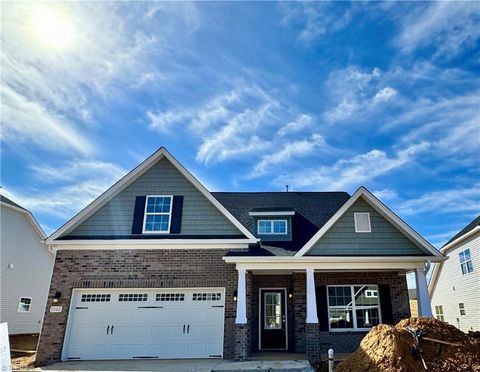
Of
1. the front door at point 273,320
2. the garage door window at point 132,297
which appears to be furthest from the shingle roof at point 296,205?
the garage door window at point 132,297

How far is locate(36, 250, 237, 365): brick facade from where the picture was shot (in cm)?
1180

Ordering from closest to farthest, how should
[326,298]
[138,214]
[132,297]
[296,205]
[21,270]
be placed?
[132,297]
[138,214]
[326,298]
[296,205]
[21,270]

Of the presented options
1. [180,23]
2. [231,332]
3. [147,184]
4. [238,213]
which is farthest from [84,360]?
[180,23]

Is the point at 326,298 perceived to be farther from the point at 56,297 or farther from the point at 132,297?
the point at 56,297

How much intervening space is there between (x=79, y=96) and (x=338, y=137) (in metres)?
9.89

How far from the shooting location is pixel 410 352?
7.01m

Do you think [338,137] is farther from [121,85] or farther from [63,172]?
[63,172]

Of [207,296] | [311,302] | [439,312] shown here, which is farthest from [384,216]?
[439,312]

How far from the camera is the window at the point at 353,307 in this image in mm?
12750

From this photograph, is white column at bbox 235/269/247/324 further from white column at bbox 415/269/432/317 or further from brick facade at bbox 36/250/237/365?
white column at bbox 415/269/432/317

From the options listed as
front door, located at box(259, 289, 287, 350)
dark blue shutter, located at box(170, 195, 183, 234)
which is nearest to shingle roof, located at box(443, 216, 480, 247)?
front door, located at box(259, 289, 287, 350)

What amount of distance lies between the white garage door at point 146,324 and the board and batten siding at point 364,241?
4073mm

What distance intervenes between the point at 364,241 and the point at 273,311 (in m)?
4.67

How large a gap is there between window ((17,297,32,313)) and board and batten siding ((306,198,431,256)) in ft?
58.3
